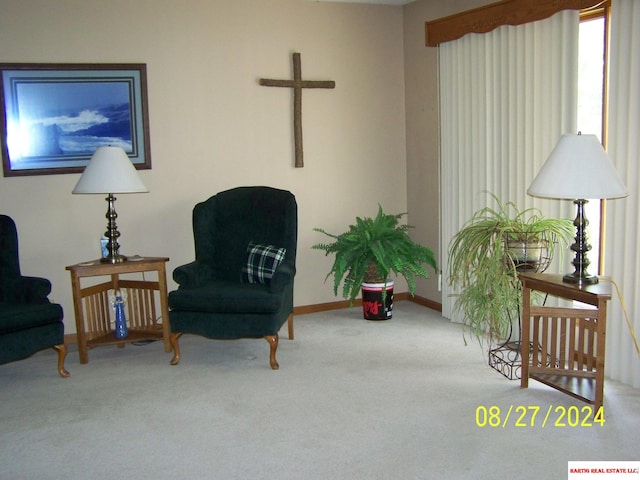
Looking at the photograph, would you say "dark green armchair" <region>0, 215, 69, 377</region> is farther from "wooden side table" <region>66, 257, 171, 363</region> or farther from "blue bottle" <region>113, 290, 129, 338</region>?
"blue bottle" <region>113, 290, 129, 338</region>

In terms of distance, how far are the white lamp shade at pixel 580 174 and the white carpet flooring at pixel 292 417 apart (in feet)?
3.46

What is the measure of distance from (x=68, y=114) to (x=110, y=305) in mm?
1389

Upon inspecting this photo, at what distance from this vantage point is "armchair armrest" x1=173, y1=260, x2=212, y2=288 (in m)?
4.12

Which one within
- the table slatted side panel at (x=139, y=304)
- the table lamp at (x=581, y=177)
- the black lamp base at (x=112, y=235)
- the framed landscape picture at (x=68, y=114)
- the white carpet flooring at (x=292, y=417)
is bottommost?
the white carpet flooring at (x=292, y=417)

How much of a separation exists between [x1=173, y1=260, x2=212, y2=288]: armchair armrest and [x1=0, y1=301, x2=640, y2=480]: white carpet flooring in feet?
1.59

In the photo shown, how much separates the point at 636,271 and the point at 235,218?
2608 mm

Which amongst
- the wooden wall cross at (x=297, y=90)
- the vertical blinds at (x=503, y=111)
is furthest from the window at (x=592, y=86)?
the wooden wall cross at (x=297, y=90)

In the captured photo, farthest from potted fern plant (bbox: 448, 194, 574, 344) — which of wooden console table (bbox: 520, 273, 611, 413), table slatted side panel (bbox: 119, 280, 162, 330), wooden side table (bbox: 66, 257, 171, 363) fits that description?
table slatted side panel (bbox: 119, 280, 162, 330)

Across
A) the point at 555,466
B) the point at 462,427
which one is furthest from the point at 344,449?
the point at 555,466

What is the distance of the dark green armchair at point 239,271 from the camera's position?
3.92 meters
